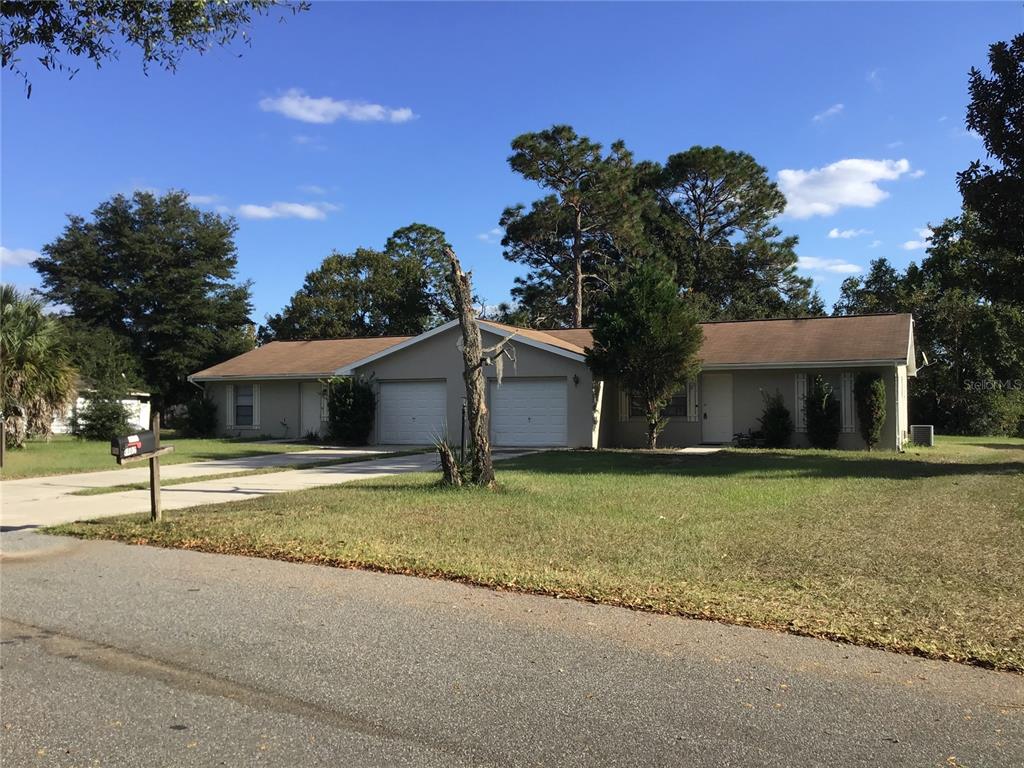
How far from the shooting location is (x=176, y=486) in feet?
43.6

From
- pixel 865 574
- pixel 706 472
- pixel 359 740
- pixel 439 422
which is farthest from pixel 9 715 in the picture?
pixel 439 422

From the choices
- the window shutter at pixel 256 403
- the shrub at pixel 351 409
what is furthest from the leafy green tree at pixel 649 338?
the window shutter at pixel 256 403

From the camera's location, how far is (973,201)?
1467cm

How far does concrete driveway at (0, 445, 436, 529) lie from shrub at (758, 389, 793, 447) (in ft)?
29.5

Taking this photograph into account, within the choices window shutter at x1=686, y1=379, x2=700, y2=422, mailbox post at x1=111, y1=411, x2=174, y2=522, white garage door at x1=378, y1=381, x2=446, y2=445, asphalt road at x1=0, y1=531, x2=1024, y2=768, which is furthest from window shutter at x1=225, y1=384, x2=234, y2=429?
asphalt road at x1=0, y1=531, x2=1024, y2=768

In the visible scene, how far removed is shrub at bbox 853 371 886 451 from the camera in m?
19.4

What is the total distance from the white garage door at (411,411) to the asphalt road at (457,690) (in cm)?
1756

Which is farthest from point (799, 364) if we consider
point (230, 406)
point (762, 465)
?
point (230, 406)

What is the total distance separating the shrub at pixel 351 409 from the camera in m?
23.9

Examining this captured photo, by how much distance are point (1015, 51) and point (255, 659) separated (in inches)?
654

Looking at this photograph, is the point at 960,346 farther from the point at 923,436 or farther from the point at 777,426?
the point at 777,426

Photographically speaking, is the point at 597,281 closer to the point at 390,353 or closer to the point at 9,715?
the point at 390,353

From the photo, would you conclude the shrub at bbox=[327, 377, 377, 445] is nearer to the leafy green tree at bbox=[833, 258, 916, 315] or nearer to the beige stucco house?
the beige stucco house

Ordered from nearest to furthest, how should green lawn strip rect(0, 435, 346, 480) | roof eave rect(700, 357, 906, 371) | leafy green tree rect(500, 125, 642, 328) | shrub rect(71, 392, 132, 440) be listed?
green lawn strip rect(0, 435, 346, 480)
roof eave rect(700, 357, 906, 371)
shrub rect(71, 392, 132, 440)
leafy green tree rect(500, 125, 642, 328)
